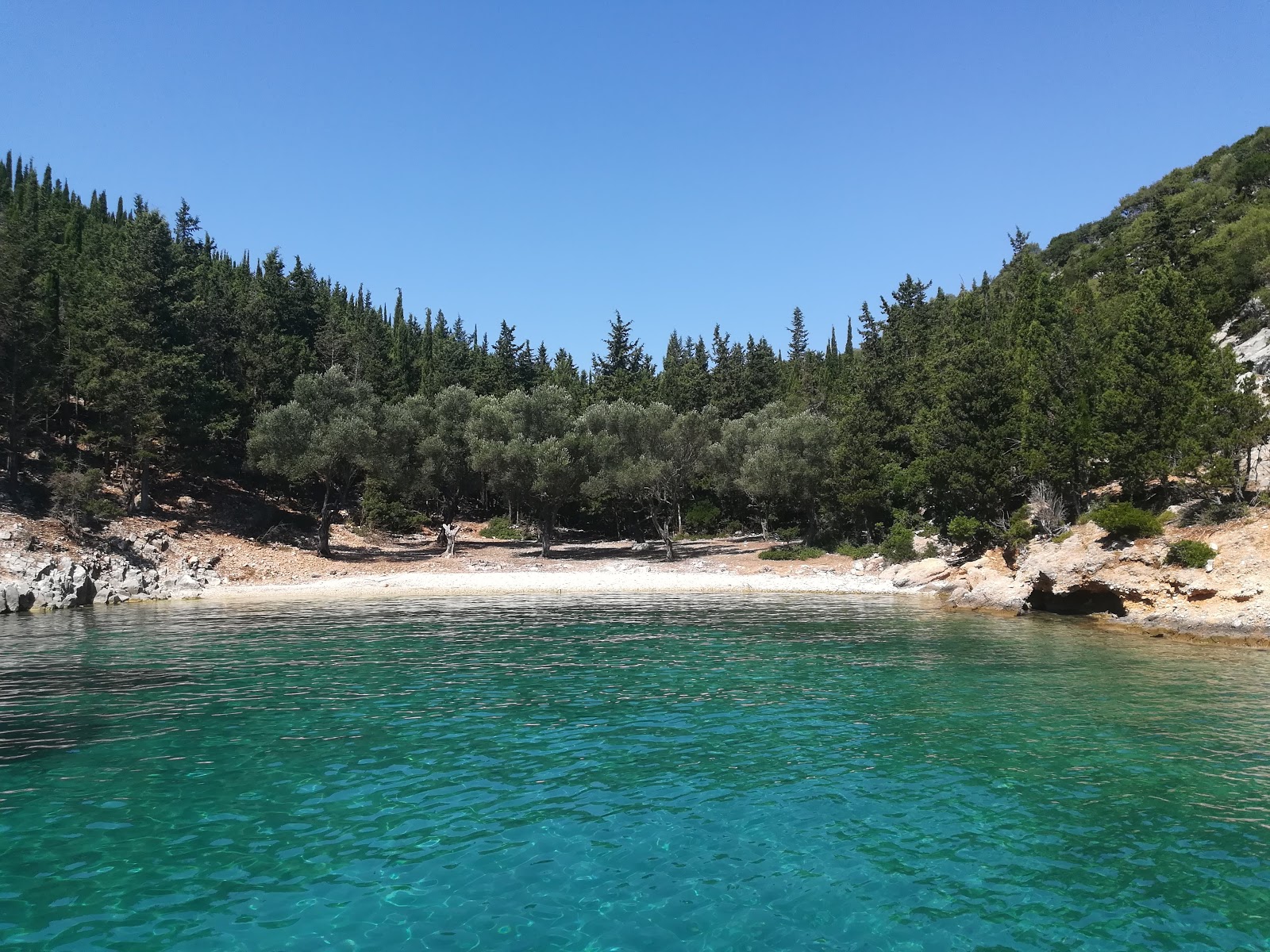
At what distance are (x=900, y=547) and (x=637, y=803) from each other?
4513cm

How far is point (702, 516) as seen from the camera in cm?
8788

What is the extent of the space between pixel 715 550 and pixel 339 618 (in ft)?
137

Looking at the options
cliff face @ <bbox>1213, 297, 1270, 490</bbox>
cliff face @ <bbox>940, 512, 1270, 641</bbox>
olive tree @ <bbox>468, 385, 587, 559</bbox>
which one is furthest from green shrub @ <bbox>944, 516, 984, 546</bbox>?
olive tree @ <bbox>468, 385, 587, 559</bbox>

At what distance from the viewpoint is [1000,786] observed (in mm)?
13906

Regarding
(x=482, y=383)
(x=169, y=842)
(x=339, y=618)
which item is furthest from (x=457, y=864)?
(x=482, y=383)

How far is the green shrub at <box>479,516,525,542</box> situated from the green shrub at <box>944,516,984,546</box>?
47677 mm

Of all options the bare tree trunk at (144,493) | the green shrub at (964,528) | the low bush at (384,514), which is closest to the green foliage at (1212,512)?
the green shrub at (964,528)

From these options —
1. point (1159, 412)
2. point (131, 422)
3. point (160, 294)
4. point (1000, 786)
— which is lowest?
point (1000, 786)

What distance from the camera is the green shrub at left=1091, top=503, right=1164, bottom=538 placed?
35188 millimetres

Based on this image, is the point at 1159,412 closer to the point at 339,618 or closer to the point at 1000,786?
the point at 1000,786

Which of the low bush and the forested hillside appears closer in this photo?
the forested hillside

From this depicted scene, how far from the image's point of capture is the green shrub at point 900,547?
53812 mm

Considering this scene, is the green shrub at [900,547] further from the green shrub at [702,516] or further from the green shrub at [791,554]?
the green shrub at [702,516]

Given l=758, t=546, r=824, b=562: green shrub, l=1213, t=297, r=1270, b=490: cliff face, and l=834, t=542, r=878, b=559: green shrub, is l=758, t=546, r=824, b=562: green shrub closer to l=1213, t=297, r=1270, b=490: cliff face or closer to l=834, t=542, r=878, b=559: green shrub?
l=834, t=542, r=878, b=559: green shrub
